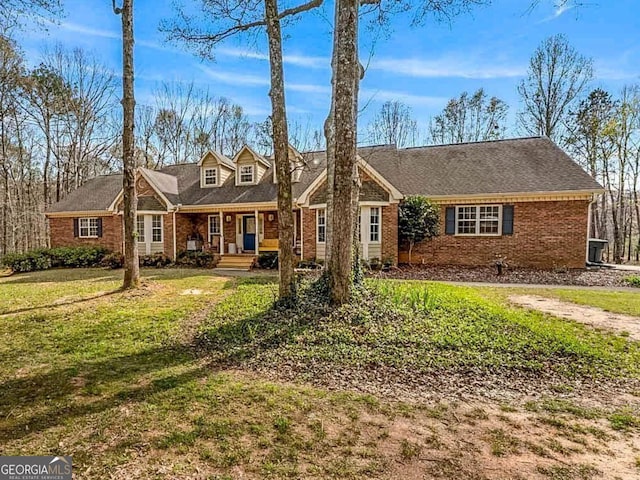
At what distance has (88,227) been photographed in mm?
20641

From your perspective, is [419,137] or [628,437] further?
[419,137]

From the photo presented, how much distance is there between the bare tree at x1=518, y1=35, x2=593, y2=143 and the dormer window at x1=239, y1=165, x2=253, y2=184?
1974 cm

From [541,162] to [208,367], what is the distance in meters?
16.5

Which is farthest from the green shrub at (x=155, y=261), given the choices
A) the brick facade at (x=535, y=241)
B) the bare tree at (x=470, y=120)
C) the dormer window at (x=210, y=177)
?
the bare tree at (x=470, y=120)

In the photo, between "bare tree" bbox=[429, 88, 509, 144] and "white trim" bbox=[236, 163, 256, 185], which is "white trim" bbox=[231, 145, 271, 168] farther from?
"bare tree" bbox=[429, 88, 509, 144]

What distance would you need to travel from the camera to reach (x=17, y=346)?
18.8 ft

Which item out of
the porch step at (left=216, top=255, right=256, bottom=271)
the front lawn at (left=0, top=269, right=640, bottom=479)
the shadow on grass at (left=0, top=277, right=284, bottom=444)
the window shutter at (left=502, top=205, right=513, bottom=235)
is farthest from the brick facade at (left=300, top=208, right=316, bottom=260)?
the shadow on grass at (left=0, top=277, right=284, bottom=444)

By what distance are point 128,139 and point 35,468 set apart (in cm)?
937

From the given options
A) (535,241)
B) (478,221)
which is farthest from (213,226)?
(535,241)

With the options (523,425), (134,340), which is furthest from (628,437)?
(134,340)

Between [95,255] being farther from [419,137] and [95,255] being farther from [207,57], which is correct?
[419,137]

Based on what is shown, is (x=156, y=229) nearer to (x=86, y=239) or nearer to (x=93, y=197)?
(x=86, y=239)

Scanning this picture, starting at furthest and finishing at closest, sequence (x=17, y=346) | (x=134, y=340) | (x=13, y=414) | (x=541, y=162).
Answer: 1. (x=541, y=162)
2. (x=134, y=340)
3. (x=17, y=346)
4. (x=13, y=414)

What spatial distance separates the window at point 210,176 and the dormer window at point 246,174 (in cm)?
167
